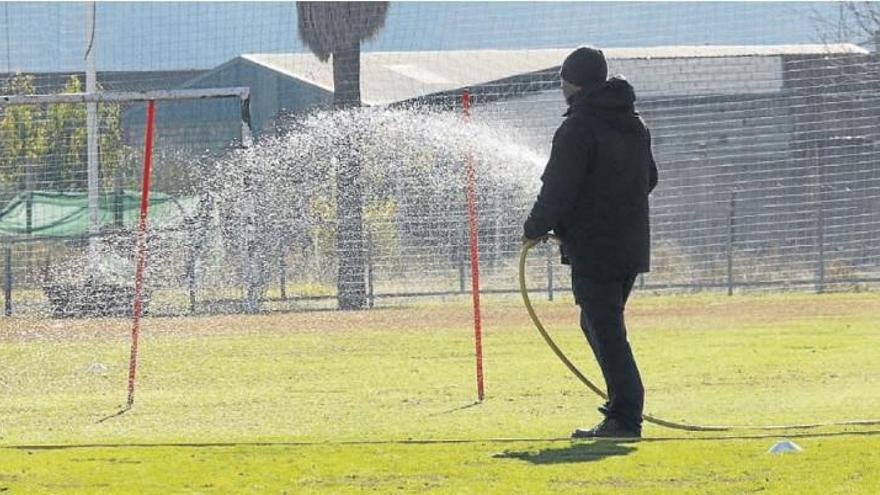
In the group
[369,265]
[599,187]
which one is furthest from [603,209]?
[369,265]

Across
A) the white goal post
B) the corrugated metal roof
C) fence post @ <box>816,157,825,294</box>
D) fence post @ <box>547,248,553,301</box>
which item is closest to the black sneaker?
the white goal post

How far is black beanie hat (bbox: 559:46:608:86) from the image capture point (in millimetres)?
9703

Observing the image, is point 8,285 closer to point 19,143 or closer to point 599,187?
point 19,143

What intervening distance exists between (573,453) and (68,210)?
11.7 meters

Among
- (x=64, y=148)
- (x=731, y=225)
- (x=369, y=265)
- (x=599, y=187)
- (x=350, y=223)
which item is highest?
(x=64, y=148)

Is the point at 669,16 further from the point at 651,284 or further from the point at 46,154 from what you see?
the point at 46,154

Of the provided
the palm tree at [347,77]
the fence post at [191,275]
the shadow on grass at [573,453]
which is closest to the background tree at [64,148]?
the fence post at [191,275]

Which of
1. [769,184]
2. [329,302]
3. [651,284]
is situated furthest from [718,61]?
[329,302]

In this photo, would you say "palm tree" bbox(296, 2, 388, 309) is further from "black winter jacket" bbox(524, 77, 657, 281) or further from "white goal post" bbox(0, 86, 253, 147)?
"black winter jacket" bbox(524, 77, 657, 281)

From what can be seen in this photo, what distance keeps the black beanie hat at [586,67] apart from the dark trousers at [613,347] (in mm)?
1035

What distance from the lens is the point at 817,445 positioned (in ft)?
29.4

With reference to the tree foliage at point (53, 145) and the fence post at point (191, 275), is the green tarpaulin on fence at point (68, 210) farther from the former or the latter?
the fence post at point (191, 275)

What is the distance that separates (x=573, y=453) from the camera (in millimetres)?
8938

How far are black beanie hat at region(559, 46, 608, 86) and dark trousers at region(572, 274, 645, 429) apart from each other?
1035 mm
